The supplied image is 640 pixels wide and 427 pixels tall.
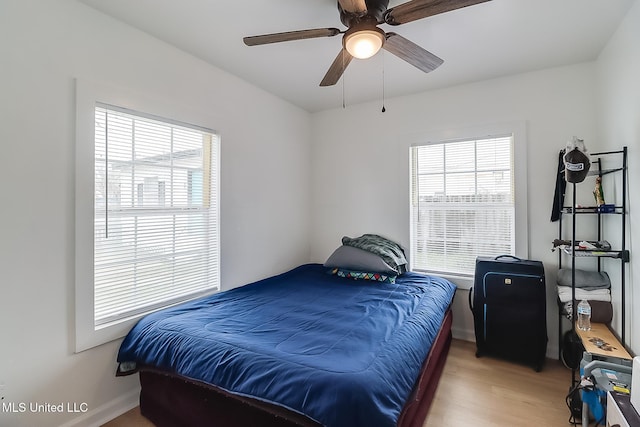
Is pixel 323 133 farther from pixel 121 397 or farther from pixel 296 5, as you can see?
pixel 121 397

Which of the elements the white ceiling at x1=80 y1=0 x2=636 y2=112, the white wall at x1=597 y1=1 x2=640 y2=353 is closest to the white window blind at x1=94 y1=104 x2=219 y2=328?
the white ceiling at x1=80 y1=0 x2=636 y2=112

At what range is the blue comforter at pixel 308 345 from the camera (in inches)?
49.4

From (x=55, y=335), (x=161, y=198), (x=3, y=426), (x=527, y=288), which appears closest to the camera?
(x=3, y=426)

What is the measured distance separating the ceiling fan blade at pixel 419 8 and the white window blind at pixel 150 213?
175cm

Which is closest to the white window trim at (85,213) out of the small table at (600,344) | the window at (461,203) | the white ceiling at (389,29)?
the white ceiling at (389,29)

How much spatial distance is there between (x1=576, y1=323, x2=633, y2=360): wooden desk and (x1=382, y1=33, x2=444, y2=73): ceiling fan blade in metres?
2.08

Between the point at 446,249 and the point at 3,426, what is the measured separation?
3495 millimetres

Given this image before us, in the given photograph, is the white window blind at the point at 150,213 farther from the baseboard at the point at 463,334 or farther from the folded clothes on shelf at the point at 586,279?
the folded clothes on shelf at the point at 586,279

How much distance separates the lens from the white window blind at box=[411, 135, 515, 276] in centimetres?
298

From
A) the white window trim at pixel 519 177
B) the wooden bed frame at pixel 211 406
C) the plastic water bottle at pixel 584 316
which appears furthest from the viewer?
the white window trim at pixel 519 177

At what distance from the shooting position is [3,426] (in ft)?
5.07

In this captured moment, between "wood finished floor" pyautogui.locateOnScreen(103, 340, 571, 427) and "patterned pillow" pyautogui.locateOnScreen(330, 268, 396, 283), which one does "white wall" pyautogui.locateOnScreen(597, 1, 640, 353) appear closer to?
"wood finished floor" pyautogui.locateOnScreen(103, 340, 571, 427)

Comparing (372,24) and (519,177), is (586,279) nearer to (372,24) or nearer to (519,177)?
(519,177)


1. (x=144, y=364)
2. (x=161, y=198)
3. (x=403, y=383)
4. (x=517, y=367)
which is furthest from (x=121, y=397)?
(x=517, y=367)
